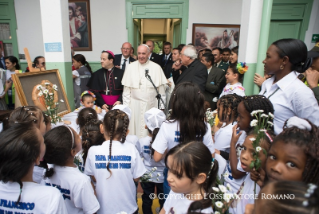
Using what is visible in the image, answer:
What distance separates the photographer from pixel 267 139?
4.27ft

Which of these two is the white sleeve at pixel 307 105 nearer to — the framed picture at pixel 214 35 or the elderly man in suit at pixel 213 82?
the elderly man in suit at pixel 213 82

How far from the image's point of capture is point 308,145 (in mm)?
1047

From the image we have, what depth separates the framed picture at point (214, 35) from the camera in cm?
623

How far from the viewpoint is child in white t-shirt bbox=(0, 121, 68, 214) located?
42.9 inches

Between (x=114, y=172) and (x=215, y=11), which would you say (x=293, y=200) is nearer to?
(x=114, y=172)

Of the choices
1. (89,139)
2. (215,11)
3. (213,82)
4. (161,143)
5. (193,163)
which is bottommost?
(89,139)

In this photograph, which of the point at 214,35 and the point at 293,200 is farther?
the point at 214,35

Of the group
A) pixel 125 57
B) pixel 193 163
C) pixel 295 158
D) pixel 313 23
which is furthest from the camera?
pixel 313 23

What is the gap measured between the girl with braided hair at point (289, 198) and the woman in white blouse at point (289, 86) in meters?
1.14

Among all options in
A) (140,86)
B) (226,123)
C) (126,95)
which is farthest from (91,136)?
(140,86)

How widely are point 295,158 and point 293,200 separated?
415mm

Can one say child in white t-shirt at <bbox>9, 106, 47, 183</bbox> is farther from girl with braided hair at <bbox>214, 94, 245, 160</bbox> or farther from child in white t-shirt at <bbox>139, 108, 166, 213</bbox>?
girl with braided hair at <bbox>214, 94, 245, 160</bbox>

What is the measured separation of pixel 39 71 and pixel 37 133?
2.20 metres

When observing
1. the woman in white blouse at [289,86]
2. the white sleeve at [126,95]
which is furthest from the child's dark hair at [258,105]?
the white sleeve at [126,95]
